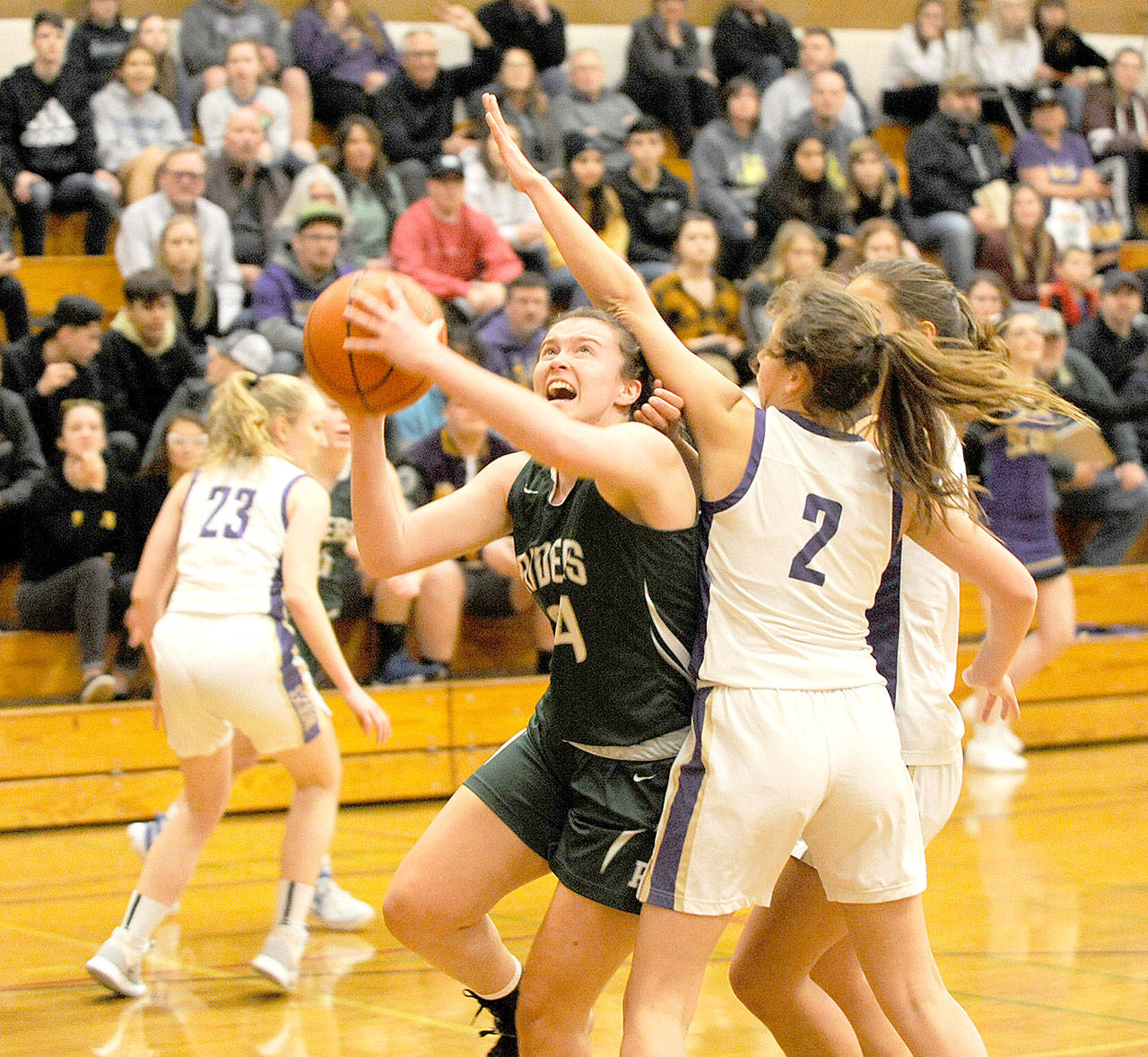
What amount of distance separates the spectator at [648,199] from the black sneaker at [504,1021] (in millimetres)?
6797

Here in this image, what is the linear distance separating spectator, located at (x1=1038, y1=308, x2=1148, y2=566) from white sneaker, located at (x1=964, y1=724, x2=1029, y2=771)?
1.71 metres

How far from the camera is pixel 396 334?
2465 millimetres

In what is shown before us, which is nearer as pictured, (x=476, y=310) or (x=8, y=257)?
(x=8, y=257)

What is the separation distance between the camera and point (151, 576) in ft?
15.5

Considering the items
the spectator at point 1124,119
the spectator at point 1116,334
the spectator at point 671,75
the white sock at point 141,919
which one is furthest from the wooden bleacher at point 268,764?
the spectator at point 1124,119

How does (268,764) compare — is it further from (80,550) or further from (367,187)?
(367,187)

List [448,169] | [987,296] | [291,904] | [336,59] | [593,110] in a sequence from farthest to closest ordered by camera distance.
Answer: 1. [593,110]
2. [336,59]
3. [448,169]
4. [987,296]
5. [291,904]

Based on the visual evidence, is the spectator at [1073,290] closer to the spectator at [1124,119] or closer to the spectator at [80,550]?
the spectator at [1124,119]

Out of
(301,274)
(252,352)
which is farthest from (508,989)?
(301,274)

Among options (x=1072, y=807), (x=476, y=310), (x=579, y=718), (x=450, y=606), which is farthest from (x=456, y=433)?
(x=579, y=718)

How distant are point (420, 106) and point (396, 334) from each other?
8056mm

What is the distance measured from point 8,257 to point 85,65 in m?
1.89

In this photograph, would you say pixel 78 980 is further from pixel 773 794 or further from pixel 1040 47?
pixel 1040 47

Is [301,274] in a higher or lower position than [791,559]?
lower
